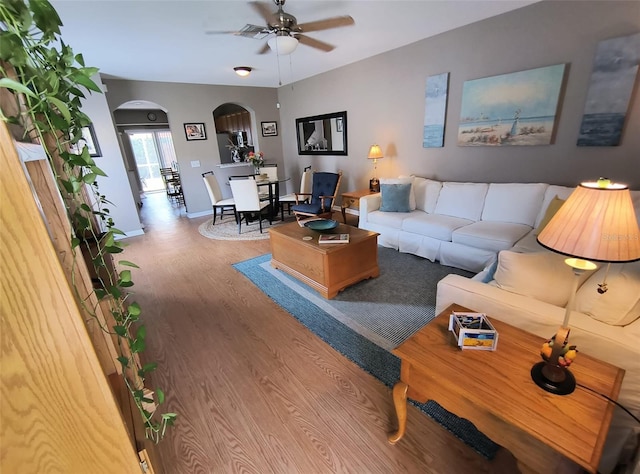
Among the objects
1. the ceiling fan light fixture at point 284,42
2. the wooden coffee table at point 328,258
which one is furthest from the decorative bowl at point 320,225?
the ceiling fan light fixture at point 284,42

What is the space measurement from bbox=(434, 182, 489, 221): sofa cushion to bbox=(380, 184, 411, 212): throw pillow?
397mm

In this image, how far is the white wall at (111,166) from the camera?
435 cm

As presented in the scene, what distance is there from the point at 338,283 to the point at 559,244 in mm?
1928

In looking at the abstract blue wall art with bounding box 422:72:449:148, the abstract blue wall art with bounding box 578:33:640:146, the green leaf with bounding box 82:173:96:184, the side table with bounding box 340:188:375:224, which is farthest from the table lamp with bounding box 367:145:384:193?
the green leaf with bounding box 82:173:96:184

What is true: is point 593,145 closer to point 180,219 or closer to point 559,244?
point 559,244

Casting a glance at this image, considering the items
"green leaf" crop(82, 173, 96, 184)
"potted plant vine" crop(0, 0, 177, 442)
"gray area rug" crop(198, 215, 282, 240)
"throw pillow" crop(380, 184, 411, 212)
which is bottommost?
"gray area rug" crop(198, 215, 282, 240)

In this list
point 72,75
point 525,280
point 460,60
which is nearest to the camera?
point 72,75

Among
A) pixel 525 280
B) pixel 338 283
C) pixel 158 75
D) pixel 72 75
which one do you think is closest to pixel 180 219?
pixel 158 75

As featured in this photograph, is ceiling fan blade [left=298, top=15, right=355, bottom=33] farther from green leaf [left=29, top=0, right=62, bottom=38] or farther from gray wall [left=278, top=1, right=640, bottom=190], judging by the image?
green leaf [left=29, top=0, right=62, bottom=38]

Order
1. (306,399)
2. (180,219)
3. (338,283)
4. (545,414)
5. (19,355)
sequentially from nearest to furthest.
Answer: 1. (19,355)
2. (545,414)
3. (306,399)
4. (338,283)
5. (180,219)

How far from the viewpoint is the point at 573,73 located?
8.97 feet

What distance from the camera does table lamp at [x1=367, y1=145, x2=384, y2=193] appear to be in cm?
441

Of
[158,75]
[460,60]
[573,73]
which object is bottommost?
[573,73]

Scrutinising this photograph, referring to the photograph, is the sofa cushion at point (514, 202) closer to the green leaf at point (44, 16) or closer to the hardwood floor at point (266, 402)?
the hardwood floor at point (266, 402)
